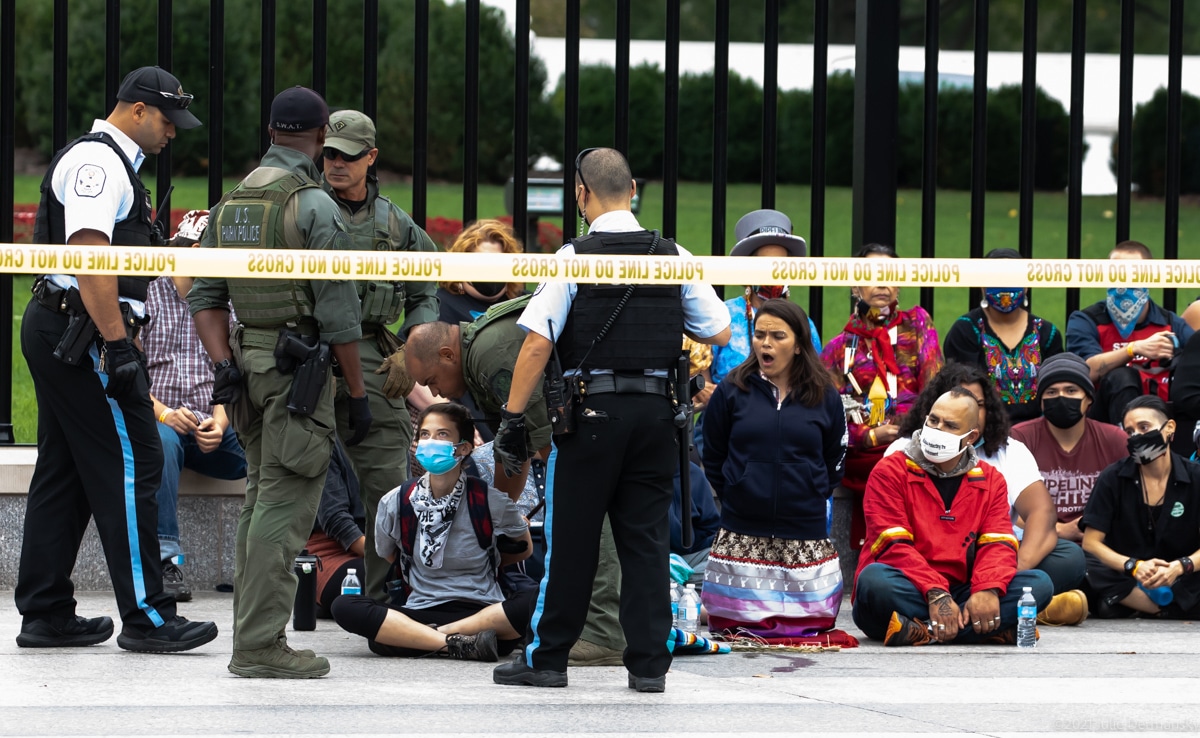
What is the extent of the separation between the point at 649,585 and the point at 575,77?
3072 millimetres

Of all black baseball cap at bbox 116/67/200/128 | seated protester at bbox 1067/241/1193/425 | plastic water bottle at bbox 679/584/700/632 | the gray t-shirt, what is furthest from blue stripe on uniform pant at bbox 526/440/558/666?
seated protester at bbox 1067/241/1193/425

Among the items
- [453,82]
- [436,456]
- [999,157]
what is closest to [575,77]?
[436,456]

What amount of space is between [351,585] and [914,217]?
24.3 metres

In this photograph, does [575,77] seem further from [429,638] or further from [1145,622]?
[1145,622]

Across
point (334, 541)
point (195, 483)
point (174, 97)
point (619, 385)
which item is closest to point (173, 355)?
point (195, 483)

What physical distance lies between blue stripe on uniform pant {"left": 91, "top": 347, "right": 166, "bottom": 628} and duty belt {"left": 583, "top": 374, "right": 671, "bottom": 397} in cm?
172

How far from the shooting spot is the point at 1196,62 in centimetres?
3588

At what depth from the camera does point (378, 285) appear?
659cm

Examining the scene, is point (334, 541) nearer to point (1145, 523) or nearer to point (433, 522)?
point (433, 522)

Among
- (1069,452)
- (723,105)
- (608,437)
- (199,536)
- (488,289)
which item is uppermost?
(723,105)

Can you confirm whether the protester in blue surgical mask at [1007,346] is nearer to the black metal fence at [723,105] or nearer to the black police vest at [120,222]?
the black metal fence at [723,105]

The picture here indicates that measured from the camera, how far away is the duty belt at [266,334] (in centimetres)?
563

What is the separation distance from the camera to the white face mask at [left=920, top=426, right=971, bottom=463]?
690 cm

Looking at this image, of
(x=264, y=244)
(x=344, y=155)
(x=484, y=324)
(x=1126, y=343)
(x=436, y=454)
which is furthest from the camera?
(x=1126, y=343)
